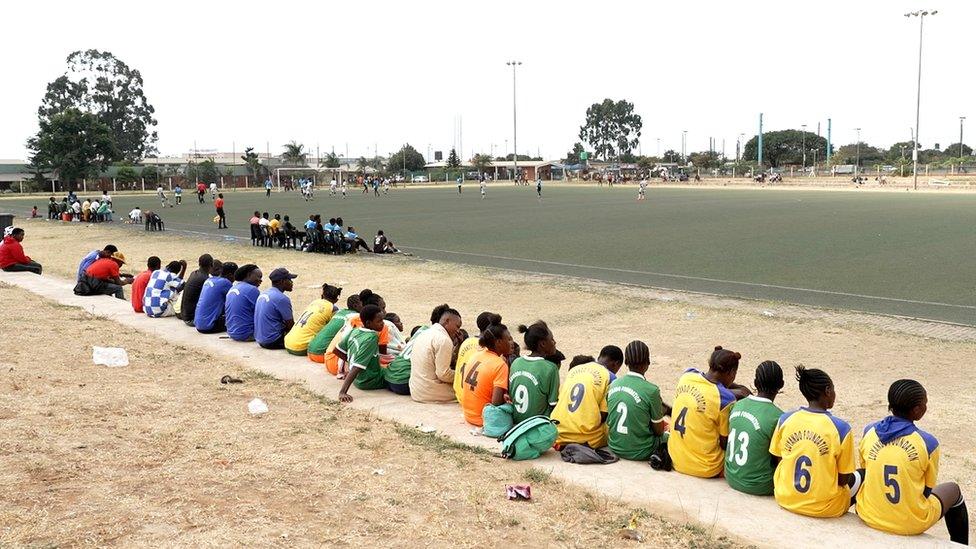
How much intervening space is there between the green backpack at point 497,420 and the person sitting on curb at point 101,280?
10040mm

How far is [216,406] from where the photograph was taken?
7.27 meters

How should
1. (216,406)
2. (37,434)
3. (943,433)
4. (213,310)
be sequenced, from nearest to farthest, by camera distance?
(37,434), (943,433), (216,406), (213,310)

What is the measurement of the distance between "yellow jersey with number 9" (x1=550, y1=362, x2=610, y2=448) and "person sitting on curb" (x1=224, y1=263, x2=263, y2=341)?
5.46 meters

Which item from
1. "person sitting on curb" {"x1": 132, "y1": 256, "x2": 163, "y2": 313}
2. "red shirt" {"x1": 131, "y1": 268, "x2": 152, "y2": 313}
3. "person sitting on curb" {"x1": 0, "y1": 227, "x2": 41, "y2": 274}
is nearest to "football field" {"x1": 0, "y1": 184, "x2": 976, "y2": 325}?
"person sitting on curb" {"x1": 132, "y1": 256, "x2": 163, "y2": 313}

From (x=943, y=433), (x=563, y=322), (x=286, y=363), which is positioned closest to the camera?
(x=943, y=433)

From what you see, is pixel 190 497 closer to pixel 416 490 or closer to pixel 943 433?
pixel 416 490

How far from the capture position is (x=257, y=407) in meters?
7.13

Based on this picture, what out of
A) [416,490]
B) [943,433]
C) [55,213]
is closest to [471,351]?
[416,490]

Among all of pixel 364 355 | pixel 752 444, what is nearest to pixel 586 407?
pixel 752 444

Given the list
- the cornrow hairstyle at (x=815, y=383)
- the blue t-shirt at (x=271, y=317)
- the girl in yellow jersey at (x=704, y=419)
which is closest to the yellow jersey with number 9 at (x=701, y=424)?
the girl in yellow jersey at (x=704, y=419)

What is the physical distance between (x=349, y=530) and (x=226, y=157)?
139 metres

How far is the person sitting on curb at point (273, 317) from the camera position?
31.8 ft

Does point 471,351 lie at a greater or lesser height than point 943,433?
greater

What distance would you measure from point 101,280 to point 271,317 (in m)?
6.20
